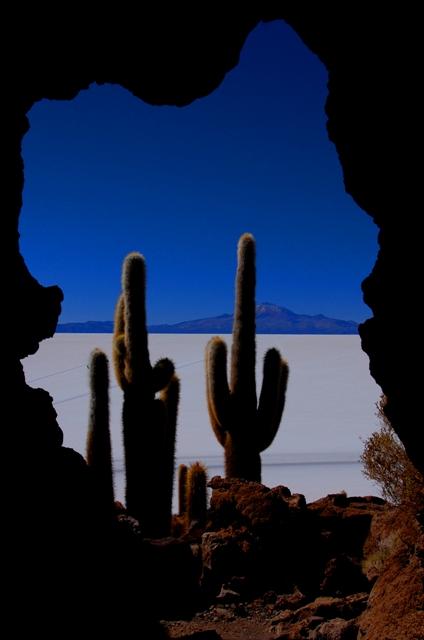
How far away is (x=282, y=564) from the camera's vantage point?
183 inches

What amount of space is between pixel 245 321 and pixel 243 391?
976mm

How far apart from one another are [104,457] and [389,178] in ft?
16.8

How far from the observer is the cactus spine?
6.56 metres

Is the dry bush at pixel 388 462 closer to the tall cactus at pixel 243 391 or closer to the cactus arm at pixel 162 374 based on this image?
the tall cactus at pixel 243 391

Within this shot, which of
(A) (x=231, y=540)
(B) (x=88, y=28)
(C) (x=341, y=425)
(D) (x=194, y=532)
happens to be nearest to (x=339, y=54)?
(B) (x=88, y=28)

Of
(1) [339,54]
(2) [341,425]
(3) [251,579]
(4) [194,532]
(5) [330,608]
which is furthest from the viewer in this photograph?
(2) [341,425]

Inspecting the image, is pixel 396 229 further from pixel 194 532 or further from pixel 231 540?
pixel 194 532

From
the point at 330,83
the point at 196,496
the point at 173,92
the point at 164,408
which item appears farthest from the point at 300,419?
the point at 330,83

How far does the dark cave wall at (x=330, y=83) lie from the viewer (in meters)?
2.54

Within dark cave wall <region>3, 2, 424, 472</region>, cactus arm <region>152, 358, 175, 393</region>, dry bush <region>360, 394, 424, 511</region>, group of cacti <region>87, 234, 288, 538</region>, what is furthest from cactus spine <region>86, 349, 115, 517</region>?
dark cave wall <region>3, 2, 424, 472</region>

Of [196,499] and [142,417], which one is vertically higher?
[142,417]

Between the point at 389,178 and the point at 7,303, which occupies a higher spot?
the point at 389,178

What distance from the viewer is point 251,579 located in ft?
14.9

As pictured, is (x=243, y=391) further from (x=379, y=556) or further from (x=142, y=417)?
(x=379, y=556)
